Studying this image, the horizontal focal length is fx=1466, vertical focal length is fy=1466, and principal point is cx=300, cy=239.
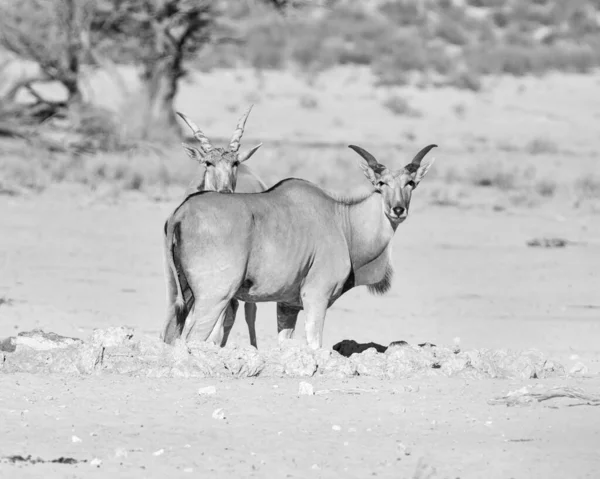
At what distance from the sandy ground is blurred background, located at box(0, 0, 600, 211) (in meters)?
6.74

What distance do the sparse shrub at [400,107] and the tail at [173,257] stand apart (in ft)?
77.3

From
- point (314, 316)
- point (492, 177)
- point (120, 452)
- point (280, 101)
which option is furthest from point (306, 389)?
point (280, 101)

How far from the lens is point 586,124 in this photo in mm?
→ 32531

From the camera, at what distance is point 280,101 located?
34469mm

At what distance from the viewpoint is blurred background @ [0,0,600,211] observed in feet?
79.2

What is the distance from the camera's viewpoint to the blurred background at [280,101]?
24141 mm

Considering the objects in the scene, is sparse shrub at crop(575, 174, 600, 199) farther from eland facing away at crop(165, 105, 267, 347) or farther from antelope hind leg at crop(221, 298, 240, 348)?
antelope hind leg at crop(221, 298, 240, 348)

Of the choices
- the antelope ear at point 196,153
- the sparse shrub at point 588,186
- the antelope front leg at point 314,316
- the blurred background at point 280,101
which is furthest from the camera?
the blurred background at point 280,101

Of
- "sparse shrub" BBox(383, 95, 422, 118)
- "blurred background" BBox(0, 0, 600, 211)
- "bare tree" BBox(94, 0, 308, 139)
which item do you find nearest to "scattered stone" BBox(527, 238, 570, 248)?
"blurred background" BBox(0, 0, 600, 211)

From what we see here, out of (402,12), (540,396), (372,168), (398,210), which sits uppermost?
(372,168)

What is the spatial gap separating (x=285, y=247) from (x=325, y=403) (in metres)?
1.67

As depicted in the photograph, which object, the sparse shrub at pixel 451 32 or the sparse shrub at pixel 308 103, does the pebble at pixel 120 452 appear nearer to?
the sparse shrub at pixel 308 103

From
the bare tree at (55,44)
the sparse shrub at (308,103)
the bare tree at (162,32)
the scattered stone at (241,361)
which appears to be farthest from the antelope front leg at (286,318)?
the sparse shrub at (308,103)

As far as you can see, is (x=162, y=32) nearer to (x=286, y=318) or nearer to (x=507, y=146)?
(x=507, y=146)
